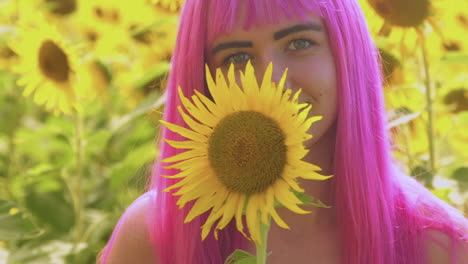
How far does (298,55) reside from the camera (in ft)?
3.21

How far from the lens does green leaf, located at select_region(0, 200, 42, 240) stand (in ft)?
3.75

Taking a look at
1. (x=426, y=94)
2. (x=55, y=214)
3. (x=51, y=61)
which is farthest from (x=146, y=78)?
(x=426, y=94)

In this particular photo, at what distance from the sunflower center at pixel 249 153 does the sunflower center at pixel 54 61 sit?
2.83 ft

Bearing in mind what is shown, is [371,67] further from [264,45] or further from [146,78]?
[146,78]

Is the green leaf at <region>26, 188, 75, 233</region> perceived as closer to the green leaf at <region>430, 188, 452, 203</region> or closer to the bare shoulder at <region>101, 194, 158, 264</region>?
the bare shoulder at <region>101, 194, 158, 264</region>

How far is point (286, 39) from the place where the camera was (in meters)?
0.97

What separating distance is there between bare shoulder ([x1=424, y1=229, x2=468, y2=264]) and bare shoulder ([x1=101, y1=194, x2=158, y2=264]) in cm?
34

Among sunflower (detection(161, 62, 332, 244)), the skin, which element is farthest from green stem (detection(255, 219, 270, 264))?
the skin

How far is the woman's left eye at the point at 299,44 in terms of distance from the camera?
3.22 feet

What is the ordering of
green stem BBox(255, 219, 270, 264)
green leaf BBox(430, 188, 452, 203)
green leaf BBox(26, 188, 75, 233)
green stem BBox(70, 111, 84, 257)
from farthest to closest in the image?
green leaf BBox(26, 188, 75, 233) → green stem BBox(70, 111, 84, 257) → green leaf BBox(430, 188, 452, 203) → green stem BBox(255, 219, 270, 264)

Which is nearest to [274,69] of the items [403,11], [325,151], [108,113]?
[325,151]

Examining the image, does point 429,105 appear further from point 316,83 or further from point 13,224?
point 13,224

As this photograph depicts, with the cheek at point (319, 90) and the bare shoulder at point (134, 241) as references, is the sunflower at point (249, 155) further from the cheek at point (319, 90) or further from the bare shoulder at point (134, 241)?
the bare shoulder at point (134, 241)

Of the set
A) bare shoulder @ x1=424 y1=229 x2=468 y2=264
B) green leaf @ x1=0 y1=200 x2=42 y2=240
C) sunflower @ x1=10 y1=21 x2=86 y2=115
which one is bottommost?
bare shoulder @ x1=424 y1=229 x2=468 y2=264
